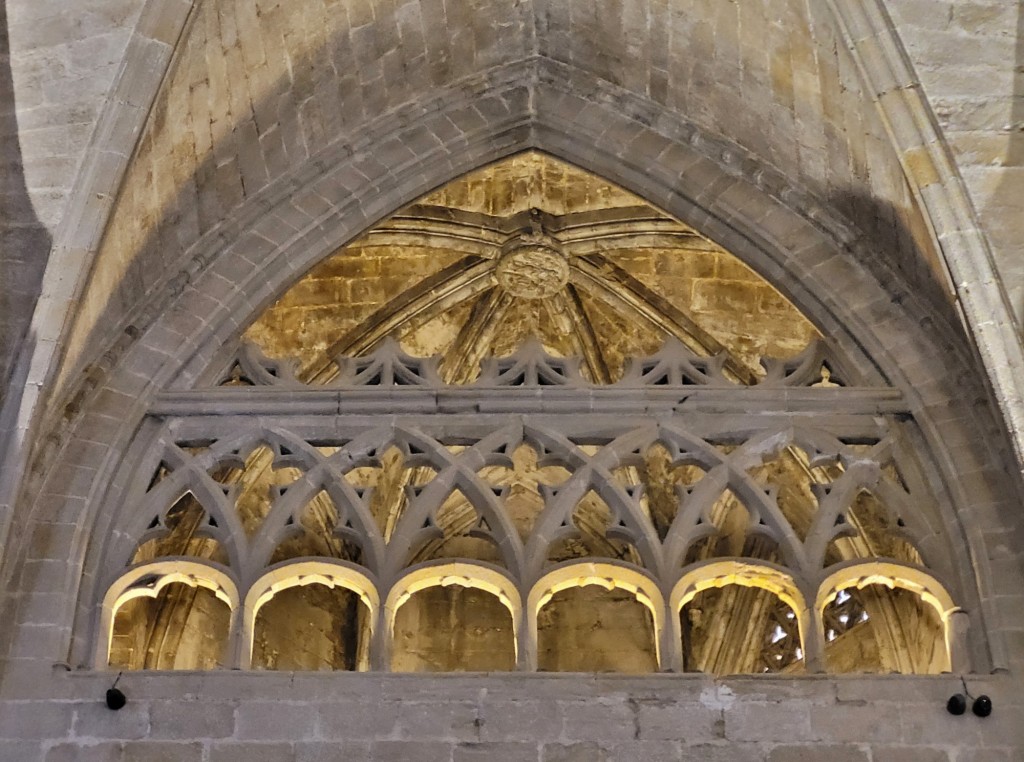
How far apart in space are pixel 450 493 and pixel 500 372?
825 mm

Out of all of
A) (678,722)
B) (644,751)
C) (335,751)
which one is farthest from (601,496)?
(335,751)

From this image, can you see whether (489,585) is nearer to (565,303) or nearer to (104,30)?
(104,30)

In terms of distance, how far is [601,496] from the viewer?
25.1 ft

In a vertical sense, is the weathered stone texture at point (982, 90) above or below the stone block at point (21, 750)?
above

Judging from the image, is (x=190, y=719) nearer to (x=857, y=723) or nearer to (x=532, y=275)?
(x=857, y=723)

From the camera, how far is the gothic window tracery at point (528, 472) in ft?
24.2

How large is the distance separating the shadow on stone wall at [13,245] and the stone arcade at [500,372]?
0.02 m

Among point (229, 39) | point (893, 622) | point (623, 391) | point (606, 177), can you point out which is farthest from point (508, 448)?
point (893, 622)

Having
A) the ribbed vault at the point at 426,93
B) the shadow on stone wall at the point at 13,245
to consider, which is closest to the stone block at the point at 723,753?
the ribbed vault at the point at 426,93

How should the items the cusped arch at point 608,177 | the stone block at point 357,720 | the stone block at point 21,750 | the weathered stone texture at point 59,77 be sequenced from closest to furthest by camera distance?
the stone block at point 21,750 < the stone block at point 357,720 < the weathered stone texture at point 59,77 < the cusped arch at point 608,177

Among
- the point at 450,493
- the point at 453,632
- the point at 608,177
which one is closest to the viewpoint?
the point at 450,493

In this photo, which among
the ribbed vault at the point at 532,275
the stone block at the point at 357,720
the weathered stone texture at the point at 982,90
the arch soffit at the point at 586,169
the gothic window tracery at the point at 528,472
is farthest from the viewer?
the ribbed vault at the point at 532,275

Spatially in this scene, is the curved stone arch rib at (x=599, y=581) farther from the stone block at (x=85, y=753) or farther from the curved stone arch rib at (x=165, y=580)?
the stone block at (x=85, y=753)

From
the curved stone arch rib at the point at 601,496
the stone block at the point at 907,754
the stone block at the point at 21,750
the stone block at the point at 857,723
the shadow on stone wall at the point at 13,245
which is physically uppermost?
the shadow on stone wall at the point at 13,245
